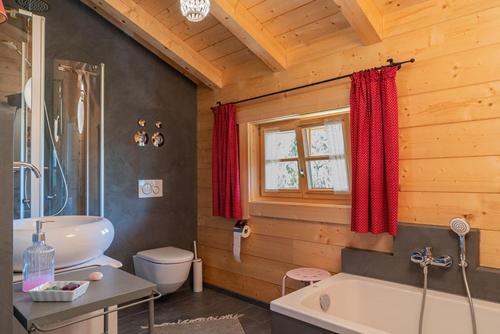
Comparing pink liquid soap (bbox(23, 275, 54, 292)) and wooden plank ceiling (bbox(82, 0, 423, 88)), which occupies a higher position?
wooden plank ceiling (bbox(82, 0, 423, 88))

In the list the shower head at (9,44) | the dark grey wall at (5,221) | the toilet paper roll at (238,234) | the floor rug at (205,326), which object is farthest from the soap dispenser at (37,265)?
the toilet paper roll at (238,234)

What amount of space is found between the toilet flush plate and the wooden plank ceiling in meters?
1.13

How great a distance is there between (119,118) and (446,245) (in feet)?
9.02

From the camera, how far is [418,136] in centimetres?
215

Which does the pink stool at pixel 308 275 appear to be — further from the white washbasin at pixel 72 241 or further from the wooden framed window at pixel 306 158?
the white washbasin at pixel 72 241

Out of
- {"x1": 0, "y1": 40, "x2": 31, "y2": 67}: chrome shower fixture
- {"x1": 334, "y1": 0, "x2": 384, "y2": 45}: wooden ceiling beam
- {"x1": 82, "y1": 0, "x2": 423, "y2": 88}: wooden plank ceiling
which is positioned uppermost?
{"x1": 82, "y1": 0, "x2": 423, "y2": 88}: wooden plank ceiling

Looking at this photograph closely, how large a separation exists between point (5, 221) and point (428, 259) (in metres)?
2.05

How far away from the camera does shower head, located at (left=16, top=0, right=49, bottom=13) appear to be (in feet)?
8.11

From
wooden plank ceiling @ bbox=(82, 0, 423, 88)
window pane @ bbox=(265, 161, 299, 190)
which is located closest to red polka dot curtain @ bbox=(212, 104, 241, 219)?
window pane @ bbox=(265, 161, 299, 190)

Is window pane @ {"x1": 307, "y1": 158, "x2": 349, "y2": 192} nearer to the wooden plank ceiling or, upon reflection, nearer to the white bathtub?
the white bathtub

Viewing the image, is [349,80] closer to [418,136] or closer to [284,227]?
[418,136]

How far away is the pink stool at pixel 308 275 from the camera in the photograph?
2.34 meters

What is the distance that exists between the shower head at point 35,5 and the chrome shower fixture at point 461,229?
3155 millimetres

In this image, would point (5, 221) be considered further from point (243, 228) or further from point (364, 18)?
point (243, 228)
